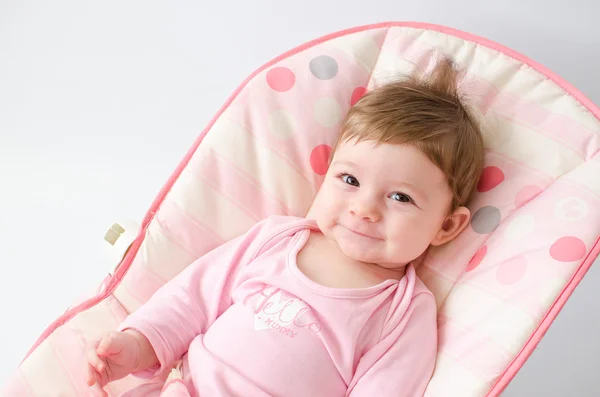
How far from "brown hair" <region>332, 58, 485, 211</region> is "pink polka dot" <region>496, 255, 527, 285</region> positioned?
0.14 meters

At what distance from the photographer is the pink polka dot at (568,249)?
1.17m

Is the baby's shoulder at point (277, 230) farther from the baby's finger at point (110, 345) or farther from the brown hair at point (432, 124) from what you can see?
the baby's finger at point (110, 345)

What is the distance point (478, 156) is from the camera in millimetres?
1305

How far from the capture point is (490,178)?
134 cm

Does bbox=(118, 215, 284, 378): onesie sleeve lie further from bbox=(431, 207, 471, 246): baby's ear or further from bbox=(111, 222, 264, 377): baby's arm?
bbox=(431, 207, 471, 246): baby's ear

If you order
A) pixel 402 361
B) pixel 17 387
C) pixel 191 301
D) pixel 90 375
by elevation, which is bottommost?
pixel 17 387

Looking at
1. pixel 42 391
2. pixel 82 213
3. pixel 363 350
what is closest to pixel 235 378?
pixel 363 350

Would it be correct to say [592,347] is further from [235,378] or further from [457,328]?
[235,378]

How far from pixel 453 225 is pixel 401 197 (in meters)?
0.14

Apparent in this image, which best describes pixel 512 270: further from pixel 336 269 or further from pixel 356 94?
pixel 356 94

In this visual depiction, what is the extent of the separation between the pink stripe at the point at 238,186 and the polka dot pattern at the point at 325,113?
169 mm

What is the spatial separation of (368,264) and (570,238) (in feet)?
1.08

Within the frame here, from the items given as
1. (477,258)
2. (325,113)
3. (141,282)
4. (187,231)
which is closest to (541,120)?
(477,258)

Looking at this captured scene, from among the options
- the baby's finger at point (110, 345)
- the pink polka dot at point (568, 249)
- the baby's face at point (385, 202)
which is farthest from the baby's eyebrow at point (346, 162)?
the baby's finger at point (110, 345)
